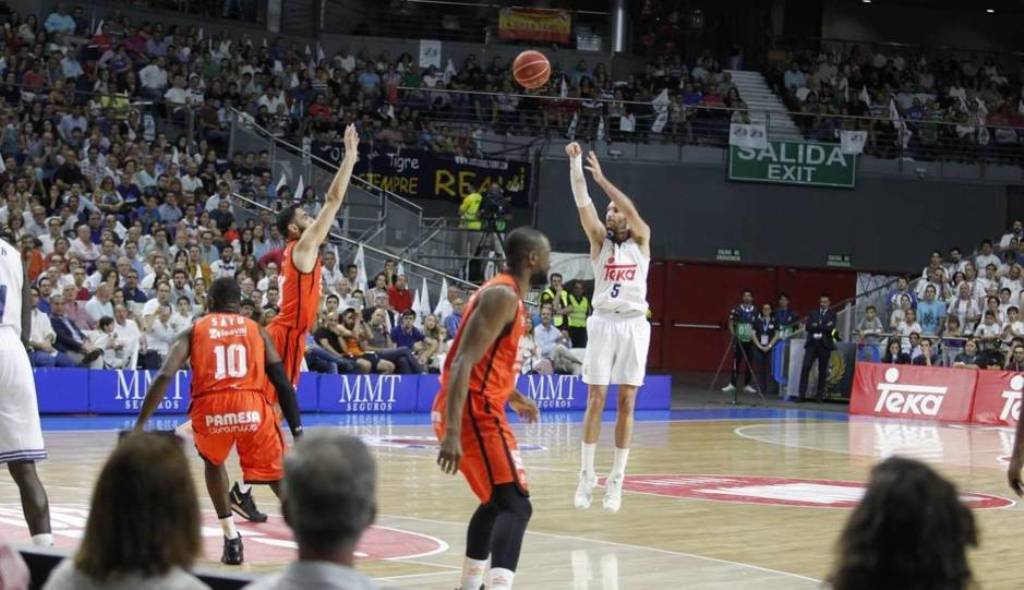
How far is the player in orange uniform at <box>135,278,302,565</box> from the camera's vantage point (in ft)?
28.7

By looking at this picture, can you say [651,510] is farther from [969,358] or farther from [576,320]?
[969,358]

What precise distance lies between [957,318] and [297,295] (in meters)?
18.8

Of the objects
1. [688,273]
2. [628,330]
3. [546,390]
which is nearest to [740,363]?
[688,273]

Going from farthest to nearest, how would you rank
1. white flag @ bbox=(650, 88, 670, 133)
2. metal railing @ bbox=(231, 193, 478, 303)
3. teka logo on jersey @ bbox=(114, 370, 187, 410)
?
white flag @ bbox=(650, 88, 670, 133), metal railing @ bbox=(231, 193, 478, 303), teka logo on jersey @ bbox=(114, 370, 187, 410)

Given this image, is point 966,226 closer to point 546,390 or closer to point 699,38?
point 699,38

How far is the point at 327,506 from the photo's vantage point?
338 cm

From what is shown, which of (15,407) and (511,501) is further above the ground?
(15,407)

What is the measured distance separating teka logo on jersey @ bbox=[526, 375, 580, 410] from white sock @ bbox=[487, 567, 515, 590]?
1567 cm

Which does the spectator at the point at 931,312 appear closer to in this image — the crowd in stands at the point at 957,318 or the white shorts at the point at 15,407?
the crowd in stands at the point at 957,318

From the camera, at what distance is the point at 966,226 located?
33594 millimetres

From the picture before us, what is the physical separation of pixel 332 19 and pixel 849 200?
1178 centimetres

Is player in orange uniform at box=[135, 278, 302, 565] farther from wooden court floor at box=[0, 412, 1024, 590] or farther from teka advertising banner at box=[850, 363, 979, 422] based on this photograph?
teka advertising banner at box=[850, 363, 979, 422]

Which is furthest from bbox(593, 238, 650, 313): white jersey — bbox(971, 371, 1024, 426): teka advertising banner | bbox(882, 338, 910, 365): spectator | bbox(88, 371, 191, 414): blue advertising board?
bbox(882, 338, 910, 365): spectator

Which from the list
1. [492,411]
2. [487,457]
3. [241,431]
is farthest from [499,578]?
[241,431]
